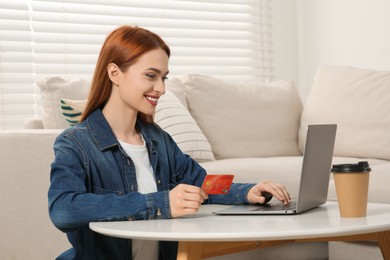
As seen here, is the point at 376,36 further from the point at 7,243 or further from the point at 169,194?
the point at 169,194

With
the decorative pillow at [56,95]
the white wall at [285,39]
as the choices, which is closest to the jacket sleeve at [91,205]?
the decorative pillow at [56,95]

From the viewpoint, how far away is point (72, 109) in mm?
2857

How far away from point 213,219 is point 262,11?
3376 millimetres

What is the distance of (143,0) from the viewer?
4207 mm

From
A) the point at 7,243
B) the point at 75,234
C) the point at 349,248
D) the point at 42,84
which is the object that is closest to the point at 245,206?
the point at 75,234

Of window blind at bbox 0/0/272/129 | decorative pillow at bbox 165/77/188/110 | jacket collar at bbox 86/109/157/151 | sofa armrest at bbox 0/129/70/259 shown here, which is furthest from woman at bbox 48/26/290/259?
window blind at bbox 0/0/272/129

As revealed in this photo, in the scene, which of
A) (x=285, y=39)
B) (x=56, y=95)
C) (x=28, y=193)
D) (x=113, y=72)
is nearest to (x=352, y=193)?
(x=113, y=72)

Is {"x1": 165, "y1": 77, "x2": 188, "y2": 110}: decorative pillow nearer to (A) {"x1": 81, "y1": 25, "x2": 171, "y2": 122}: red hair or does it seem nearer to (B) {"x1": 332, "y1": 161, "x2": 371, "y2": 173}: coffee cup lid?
(A) {"x1": 81, "y1": 25, "x2": 171, "y2": 122}: red hair

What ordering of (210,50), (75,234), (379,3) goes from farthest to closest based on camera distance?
(210,50) → (379,3) → (75,234)

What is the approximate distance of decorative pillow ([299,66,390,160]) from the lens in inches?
128

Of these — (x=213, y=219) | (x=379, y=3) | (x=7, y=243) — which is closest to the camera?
(x=213, y=219)

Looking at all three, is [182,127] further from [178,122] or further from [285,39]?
[285,39]

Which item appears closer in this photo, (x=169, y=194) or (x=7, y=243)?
(x=169, y=194)

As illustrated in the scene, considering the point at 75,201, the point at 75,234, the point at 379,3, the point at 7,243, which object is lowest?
the point at 7,243
